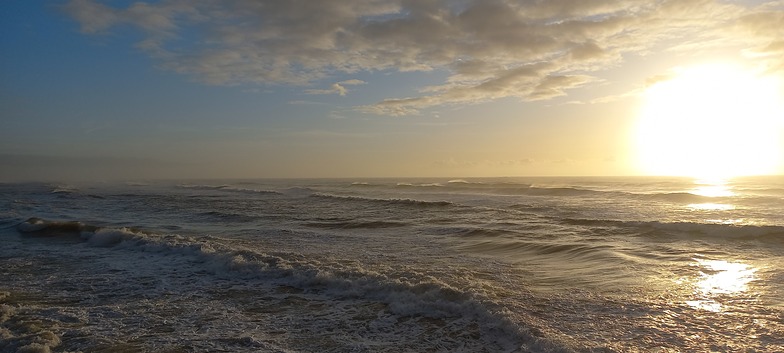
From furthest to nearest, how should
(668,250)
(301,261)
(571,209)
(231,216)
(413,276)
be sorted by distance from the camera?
(571,209) → (231,216) → (668,250) → (301,261) → (413,276)

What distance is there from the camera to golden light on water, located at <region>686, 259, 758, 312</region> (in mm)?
8484

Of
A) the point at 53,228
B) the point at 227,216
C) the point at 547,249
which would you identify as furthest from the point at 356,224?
the point at 53,228

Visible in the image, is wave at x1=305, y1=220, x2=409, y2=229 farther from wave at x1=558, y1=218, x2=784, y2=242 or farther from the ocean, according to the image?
wave at x1=558, y1=218, x2=784, y2=242

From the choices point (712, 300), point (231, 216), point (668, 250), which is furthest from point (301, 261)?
point (231, 216)

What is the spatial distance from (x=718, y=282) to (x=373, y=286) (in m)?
6.99

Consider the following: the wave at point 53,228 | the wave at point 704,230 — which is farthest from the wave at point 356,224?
the wave at point 53,228

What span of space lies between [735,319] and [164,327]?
8.68m

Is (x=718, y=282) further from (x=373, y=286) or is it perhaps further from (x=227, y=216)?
(x=227, y=216)

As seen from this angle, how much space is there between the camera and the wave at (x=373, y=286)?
7.23 meters

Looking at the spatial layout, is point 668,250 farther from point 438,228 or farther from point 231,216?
point 231,216

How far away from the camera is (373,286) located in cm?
982

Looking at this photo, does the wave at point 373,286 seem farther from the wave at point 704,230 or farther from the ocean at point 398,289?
the wave at point 704,230

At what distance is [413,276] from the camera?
1061 cm

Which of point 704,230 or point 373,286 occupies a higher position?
point 704,230
